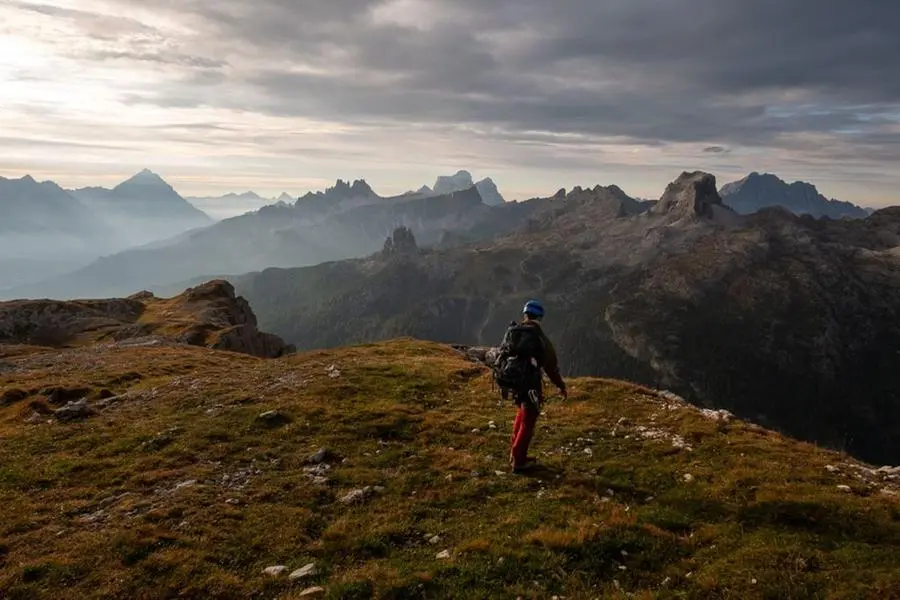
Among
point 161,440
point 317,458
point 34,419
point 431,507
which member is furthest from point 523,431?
point 34,419

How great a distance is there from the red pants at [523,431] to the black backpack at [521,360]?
2.39 feet

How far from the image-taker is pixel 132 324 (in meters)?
84.7

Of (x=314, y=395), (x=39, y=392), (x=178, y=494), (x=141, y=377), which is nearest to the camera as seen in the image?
(x=178, y=494)

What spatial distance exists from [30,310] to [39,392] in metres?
68.4

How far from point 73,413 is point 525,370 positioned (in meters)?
23.4

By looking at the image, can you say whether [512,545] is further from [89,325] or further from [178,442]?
[89,325]

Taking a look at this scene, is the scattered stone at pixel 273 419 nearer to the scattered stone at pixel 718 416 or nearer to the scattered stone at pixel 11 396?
the scattered stone at pixel 11 396

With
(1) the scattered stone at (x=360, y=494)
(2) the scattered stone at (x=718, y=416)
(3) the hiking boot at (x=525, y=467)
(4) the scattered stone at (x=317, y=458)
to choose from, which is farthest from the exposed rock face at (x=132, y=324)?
(2) the scattered stone at (x=718, y=416)

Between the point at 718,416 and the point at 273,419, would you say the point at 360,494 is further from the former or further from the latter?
the point at 718,416

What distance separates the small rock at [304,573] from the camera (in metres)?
12.5

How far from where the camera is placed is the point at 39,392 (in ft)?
106

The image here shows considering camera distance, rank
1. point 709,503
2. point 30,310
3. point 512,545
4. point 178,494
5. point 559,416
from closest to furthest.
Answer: point 512,545 → point 709,503 → point 178,494 → point 559,416 → point 30,310

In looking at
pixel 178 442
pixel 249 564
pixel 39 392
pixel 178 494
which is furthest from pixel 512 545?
pixel 39 392

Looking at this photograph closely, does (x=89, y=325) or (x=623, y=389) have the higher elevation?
(x=623, y=389)
